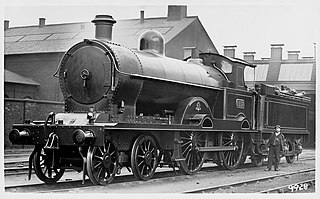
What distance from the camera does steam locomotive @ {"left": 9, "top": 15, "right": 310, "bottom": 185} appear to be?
931cm

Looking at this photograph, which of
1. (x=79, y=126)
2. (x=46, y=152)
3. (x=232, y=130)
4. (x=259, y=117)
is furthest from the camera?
(x=259, y=117)

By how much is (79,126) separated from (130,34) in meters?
5.39

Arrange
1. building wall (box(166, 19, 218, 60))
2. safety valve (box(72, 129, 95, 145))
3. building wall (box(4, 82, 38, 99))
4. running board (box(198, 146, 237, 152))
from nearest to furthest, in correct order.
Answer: safety valve (box(72, 129, 95, 145)), running board (box(198, 146, 237, 152)), building wall (box(166, 19, 218, 60)), building wall (box(4, 82, 38, 99))

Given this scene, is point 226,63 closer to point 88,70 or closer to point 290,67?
point 290,67

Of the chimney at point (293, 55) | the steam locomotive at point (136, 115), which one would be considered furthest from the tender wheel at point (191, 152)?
the chimney at point (293, 55)

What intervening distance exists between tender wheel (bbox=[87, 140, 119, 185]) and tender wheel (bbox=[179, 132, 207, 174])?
6.31 feet

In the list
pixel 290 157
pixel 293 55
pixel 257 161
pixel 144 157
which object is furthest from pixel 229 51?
pixel 290 157

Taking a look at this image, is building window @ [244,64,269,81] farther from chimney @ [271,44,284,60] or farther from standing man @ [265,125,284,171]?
standing man @ [265,125,284,171]

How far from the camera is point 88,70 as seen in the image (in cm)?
973

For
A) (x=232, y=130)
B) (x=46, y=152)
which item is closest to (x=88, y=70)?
(x=46, y=152)

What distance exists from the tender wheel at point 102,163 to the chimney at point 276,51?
13.3ft

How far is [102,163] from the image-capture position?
9219 mm

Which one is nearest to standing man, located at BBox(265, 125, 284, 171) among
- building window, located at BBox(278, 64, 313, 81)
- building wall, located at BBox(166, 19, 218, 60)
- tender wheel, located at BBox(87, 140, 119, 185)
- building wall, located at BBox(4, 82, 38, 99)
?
building window, located at BBox(278, 64, 313, 81)

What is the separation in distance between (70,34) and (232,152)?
4869mm
